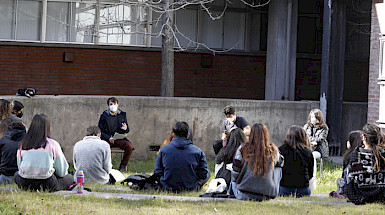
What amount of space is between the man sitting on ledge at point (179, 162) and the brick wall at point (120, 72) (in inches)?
378

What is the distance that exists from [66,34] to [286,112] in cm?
681

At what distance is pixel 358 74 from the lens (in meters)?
23.1

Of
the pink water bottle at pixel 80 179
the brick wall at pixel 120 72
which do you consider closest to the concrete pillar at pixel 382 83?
the brick wall at pixel 120 72

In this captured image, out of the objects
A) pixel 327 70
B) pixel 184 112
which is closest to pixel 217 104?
pixel 184 112

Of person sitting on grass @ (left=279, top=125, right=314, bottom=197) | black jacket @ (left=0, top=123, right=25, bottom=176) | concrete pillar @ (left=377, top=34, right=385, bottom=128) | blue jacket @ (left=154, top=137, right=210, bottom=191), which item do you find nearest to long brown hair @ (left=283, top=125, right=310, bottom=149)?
person sitting on grass @ (left=279, top=125, right=314, bottom=197)

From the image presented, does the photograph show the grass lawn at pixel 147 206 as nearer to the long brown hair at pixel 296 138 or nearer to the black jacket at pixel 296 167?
the black jacket at pixel 296 167

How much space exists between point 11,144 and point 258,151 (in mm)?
3571

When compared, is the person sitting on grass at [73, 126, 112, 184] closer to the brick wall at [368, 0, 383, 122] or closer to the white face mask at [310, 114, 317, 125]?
the white face mask at [310, 114, 317, 125]

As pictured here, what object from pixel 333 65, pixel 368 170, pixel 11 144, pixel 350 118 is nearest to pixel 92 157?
pixel 11 144

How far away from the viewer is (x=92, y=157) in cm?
1028

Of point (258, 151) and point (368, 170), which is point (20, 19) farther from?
point (368, 170)

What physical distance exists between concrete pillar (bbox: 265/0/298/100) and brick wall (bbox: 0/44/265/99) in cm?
151

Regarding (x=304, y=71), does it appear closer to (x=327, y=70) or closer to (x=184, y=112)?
(x=327, y=70)

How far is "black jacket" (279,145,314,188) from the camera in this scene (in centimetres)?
958
